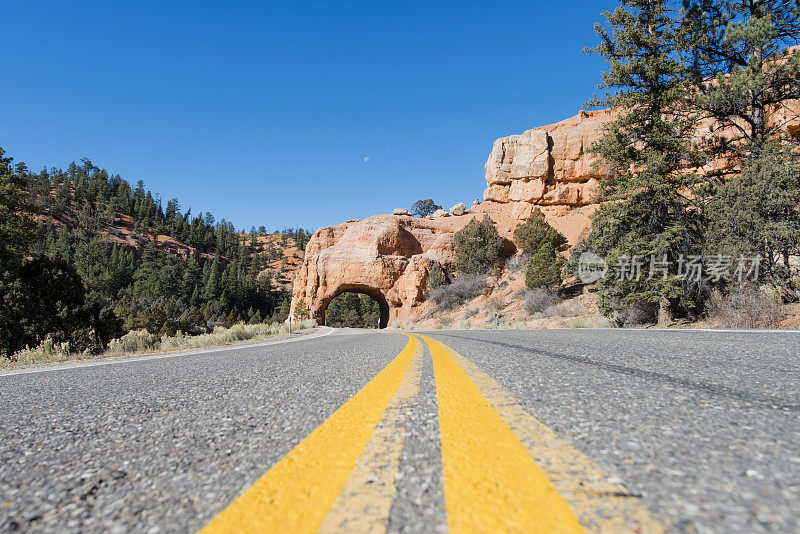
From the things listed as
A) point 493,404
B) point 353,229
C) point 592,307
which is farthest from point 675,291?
point 353,229

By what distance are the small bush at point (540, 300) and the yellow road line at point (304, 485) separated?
20773 millimetres

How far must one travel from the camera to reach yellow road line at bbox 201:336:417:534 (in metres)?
0.80

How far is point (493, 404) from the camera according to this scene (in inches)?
69.5

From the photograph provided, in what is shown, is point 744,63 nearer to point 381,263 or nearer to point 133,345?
point 133,345

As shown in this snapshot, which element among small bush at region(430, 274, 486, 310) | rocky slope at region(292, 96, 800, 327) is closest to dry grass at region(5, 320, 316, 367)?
small bush at region(430, 274, 486, 310)

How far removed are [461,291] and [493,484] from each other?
3145 cm

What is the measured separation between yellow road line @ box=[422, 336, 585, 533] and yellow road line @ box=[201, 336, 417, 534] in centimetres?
28

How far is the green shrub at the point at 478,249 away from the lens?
3362 cm

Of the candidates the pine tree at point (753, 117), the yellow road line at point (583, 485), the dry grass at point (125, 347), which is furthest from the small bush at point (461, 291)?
the yellow road line at point (583, 485)

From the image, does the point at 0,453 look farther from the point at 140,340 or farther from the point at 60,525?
the point at 140,340

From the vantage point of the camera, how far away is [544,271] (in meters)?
23.0

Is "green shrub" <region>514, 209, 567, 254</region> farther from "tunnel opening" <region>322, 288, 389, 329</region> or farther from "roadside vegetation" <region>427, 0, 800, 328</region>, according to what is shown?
"tunnel opening" <region>322, 288, 389, 329</region>

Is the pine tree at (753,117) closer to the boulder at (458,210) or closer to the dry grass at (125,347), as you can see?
the dry grass at (125,347)

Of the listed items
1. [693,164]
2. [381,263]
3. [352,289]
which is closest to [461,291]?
[381,263]
